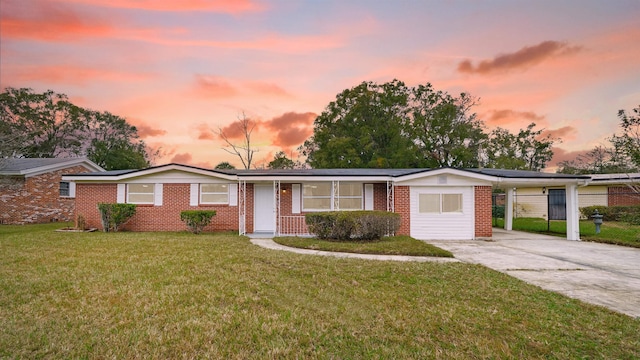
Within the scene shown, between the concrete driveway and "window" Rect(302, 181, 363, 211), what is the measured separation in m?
4.37

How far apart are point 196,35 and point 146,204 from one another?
773 centimetres

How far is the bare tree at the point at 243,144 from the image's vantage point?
31102 millimetres

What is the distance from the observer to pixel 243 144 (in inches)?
1265

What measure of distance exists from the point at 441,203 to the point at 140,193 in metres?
13.3

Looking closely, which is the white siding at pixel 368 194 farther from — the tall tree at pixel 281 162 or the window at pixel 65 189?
the tall tree at pixel 281 162

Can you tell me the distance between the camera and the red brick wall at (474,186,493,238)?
1289 cm

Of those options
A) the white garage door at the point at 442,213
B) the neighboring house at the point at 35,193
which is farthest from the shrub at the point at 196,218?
the neighboring house at the point at 35,193

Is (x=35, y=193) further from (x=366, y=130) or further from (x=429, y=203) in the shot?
(x=366, y=130)

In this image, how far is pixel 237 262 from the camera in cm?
746

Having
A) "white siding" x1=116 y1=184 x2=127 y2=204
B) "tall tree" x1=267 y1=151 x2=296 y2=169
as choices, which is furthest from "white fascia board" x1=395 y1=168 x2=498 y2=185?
"tall tree" x1=267 y1=151 x2=296 y2=169

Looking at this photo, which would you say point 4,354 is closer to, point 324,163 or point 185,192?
point 185,192

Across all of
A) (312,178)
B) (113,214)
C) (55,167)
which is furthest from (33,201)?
(312,178)

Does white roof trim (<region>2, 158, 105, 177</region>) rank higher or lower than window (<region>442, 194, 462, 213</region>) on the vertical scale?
higher

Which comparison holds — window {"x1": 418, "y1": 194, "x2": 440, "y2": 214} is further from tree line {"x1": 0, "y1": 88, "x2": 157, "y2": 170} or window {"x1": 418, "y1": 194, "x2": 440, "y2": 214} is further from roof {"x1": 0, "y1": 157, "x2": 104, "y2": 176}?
tree line {"x1": 0, "y1": 88, "x2": 157, "y2": 170}
